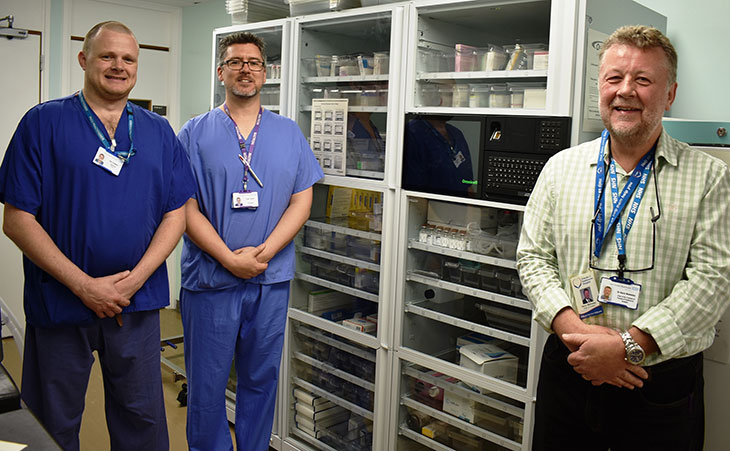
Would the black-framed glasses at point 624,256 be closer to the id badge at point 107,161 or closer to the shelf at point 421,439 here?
the shelf at point 421,439

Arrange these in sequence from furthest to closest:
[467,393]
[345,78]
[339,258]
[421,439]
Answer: [339,258] < [345,78] < [421,439] < [467,393]

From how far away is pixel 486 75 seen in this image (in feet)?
8.39

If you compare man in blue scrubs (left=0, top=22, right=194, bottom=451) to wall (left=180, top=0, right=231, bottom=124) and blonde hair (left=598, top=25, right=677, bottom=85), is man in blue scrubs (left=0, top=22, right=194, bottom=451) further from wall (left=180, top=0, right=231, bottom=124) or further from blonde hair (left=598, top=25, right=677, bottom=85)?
wall (left=180, top=0, right=231, bottom=124)

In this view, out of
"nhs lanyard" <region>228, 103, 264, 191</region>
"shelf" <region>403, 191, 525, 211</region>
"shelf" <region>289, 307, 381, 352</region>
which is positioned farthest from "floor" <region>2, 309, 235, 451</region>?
"shelf" <region>403, 191, 525, 211</region>

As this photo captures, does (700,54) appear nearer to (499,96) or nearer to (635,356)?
(499,96)


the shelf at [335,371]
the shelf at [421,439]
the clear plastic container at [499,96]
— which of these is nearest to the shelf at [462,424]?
the shelf at [421,439]

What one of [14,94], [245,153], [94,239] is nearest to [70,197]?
[94,239]

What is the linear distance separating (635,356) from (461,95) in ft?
4.47

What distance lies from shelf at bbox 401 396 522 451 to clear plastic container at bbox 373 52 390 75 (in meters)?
1.54

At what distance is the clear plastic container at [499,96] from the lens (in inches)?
101

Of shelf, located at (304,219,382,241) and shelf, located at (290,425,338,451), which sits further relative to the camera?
shelf, located at (290,425,338,451)

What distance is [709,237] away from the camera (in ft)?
5.99

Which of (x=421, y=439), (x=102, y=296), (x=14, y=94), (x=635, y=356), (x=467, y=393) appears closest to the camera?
(x=635, y=356)

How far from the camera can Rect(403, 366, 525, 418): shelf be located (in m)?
2.56
